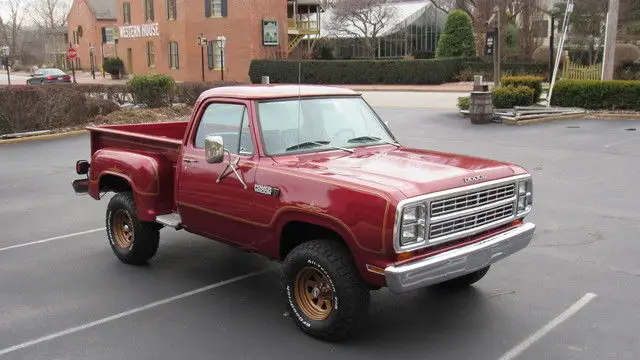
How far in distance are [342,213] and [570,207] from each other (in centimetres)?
552

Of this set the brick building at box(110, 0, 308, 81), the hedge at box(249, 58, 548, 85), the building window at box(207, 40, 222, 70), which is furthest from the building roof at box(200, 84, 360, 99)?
the building window at box(207, 40, 222, 70)

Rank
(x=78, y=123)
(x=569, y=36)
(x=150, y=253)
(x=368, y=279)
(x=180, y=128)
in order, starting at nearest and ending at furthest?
(x=368, y=279), (x=150, y=253), (x=180, y=128), (x=78, y=123), (x=569, y=36)

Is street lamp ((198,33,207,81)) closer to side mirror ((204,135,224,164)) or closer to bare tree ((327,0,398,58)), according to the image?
bare tree ((327,0,398,58))

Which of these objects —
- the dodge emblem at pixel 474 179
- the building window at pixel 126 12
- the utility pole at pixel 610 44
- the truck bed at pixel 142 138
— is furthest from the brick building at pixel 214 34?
the dodge emblem at pixel 474 179

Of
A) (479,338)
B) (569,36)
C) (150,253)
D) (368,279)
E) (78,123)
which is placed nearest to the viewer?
(368,279)

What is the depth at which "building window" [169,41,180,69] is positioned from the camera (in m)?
48.3

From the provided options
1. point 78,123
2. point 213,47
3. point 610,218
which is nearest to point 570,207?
point 610,218

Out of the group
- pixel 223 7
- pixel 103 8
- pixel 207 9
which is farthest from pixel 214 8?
pixel 103 8

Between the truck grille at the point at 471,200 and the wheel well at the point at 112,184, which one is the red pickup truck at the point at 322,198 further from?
the wheel well at the point at 112,184

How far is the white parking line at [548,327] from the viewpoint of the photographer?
4520 mm

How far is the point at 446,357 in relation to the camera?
14.6 feet

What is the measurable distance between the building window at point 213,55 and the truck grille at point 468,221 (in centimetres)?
4305

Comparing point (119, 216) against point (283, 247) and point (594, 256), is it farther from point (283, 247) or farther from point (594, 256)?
point (594, 256)

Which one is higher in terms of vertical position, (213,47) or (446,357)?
(213,47)
